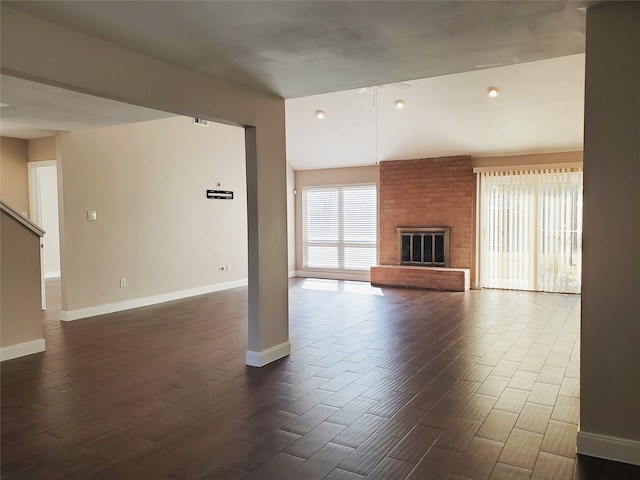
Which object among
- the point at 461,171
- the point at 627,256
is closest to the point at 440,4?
the point at 627,256

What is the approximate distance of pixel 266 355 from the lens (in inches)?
166

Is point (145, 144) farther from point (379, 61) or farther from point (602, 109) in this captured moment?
point (602, 109)

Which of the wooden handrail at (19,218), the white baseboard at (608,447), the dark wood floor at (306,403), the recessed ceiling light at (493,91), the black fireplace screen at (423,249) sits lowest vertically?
the dark wood floor at (306,403)

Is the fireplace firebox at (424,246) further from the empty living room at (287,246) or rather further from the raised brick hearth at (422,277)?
the raised brick hearth at (422,277)

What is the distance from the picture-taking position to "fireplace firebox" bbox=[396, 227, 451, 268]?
869 cm

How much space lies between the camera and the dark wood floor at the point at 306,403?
98.2 inches

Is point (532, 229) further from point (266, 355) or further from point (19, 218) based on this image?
point (19, 218)

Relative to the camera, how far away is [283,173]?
4.39m

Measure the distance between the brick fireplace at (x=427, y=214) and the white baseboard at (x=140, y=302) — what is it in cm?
295

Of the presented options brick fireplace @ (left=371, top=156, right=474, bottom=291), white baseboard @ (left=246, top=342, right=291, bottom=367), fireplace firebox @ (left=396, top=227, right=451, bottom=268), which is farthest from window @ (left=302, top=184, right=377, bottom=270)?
white baseboard @ (left=246, top=342, right=291, bottom=367)

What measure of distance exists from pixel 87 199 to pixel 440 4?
5.40 metres

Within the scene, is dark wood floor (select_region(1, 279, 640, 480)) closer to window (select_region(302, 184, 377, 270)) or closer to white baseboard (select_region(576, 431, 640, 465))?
white baseboard (select_region(576, 431, 640, 465))

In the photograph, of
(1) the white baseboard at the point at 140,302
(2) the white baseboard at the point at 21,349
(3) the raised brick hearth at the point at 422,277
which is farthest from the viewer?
(3) the raised brick hearth at the point at 422,277

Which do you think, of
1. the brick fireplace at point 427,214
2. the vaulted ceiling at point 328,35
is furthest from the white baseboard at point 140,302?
the brick fireplace at point 427,214
